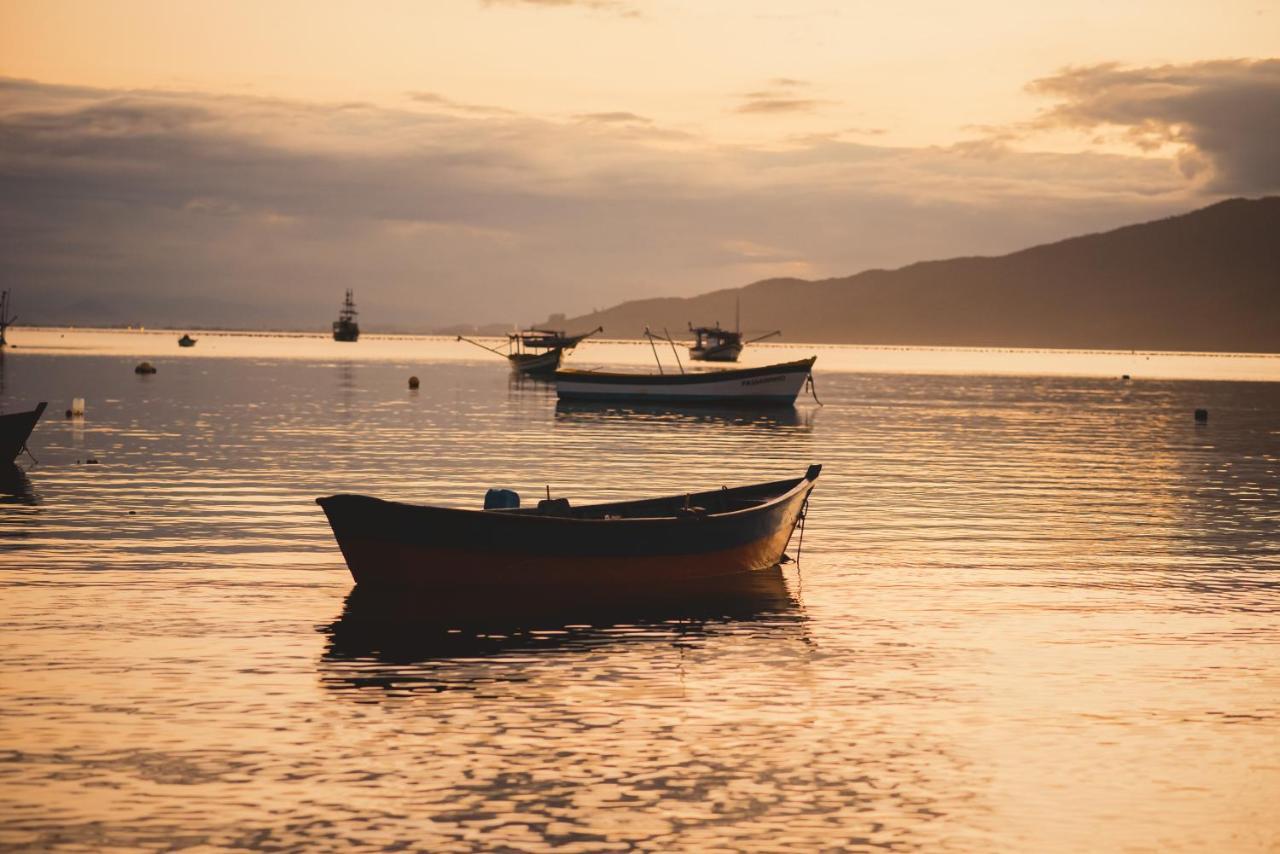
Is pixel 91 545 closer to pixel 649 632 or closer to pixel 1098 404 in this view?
pixel 649 632

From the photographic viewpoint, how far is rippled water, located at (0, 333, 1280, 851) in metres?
13.0

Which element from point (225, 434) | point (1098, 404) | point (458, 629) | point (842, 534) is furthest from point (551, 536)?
point (1098, 404)

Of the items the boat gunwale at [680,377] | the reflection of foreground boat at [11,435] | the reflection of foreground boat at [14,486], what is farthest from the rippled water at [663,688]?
the boat gunwale at [680,377]

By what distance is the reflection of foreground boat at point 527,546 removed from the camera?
23.9 meters

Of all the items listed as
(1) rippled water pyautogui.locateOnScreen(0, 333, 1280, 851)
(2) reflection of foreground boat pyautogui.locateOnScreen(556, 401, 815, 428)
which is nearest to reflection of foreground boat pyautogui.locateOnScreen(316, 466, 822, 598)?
(1) rippled water pyautogui.locateOnScreen(0, 333, 1280, 851)

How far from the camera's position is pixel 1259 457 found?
189 feet

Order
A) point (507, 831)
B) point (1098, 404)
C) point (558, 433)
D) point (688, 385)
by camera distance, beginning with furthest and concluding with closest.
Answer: point (1098, 404), point (688, 385), point (558, 433), point (507, 831)

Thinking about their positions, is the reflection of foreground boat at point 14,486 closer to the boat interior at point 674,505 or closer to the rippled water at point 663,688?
the rippled water at point 663,688

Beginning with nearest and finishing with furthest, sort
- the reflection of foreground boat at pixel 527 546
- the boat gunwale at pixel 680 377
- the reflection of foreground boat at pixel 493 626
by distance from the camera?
the reflection of foreground boat at pixel 493 626 → the reflection of foreground boat at pixel 527 546 → the boat gunwale at pixel 680 377

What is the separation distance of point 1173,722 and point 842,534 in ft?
53.2

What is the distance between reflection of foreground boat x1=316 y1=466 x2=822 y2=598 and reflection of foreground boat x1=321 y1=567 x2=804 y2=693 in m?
0.35

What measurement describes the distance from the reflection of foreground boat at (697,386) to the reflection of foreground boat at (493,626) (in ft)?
209

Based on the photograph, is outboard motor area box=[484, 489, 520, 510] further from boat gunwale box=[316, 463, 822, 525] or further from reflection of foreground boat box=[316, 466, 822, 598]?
reflection of foreground boat box=[316, 466, 822, 598]

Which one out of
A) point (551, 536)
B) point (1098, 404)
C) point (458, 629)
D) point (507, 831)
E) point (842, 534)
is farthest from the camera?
point (1098, 404)
